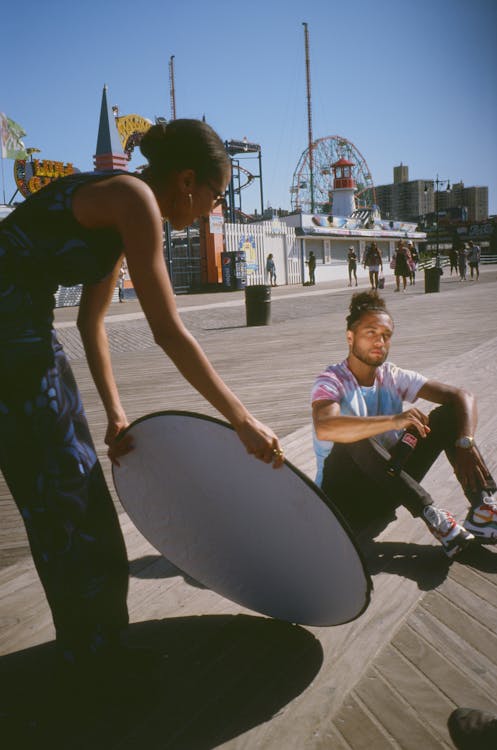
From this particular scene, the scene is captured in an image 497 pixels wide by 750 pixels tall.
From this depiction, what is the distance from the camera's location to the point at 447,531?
2.72 metres

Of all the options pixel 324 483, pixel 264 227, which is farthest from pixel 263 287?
pixel 264 227

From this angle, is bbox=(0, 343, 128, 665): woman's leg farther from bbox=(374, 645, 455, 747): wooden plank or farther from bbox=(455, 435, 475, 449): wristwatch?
bbox=(455, 435, 475, 449): wristwatch

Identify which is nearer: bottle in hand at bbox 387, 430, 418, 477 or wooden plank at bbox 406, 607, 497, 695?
wooden plank at bbox 406, 607, 497, 695

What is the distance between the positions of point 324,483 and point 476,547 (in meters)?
0.79

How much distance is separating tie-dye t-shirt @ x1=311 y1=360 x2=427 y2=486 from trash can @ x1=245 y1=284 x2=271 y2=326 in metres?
10.5

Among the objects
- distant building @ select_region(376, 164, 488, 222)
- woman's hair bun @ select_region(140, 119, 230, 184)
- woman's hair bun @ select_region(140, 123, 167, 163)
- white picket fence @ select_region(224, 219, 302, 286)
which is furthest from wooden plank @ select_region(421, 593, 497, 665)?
distant building @ select_region(376, 164, 488, 222)

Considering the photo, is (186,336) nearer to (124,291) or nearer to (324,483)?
(324,483)

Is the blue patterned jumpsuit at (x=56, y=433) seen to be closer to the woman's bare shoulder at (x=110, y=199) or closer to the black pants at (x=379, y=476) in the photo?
the woman's bare shoulder at (x=110, y=199)

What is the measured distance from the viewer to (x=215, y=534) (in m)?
2.04

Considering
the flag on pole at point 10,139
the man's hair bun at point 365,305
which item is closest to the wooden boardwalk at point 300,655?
the man's hair bun at point 365,305

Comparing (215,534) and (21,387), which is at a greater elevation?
(21,387)

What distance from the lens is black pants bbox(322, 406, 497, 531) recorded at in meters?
2.73

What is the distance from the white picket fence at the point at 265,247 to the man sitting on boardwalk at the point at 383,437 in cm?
2989

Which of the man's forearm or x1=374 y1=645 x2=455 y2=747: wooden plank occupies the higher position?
the man's forearm
